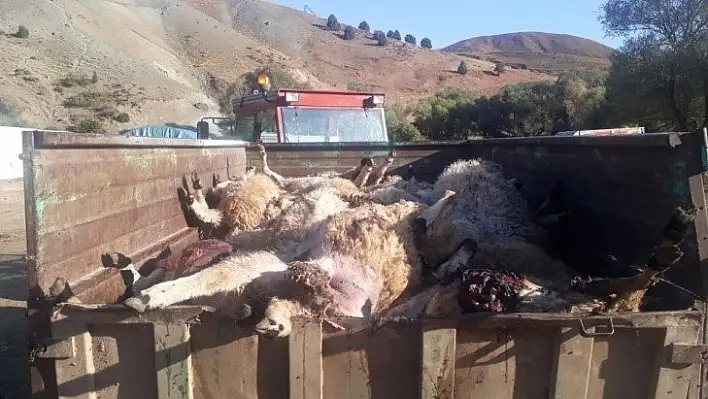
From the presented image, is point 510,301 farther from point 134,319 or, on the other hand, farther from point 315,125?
point 315,125

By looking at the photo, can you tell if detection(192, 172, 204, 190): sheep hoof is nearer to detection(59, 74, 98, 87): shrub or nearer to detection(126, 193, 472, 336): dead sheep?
detection(126, 193, 472, 336): dead sheep

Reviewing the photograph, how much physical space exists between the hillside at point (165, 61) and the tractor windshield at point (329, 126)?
35.7m

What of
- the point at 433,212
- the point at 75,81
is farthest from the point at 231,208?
the point at 75,81

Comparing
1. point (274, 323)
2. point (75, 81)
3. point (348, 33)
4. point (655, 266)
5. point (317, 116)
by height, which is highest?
point (348, 33)

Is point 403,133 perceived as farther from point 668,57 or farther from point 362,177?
point 362,177

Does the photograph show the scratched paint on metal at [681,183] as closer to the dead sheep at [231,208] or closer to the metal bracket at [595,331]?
the metal bracket at [595,331]

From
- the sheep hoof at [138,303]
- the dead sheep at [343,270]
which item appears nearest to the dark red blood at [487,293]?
the dead sheep at [343,270]

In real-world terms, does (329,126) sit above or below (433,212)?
above

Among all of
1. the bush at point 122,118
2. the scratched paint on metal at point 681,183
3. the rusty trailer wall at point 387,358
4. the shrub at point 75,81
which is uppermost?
the shrub at point 75,81

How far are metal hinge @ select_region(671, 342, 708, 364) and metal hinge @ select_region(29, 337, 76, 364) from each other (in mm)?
2591

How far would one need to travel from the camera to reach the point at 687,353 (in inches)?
95.9

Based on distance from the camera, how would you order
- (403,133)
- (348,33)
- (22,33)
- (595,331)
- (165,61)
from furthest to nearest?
(348,33)
(165,61)
(22,33)
(403,133)
(595,331)

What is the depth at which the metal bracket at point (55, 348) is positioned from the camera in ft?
8.36

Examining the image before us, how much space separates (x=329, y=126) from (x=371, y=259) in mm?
5341
